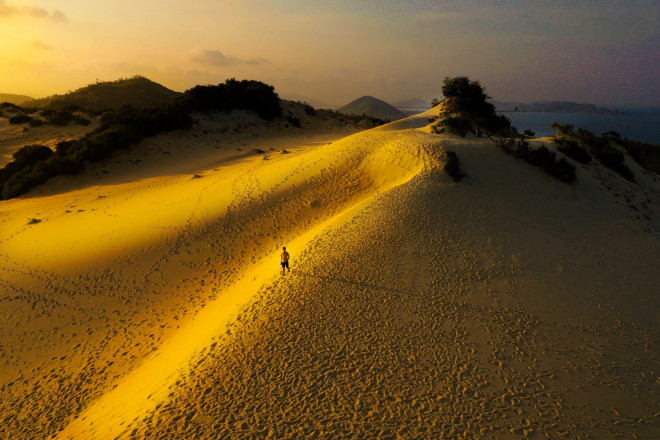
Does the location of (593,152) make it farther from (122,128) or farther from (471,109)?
(122,128)

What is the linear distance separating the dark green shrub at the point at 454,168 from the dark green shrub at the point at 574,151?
31.9 feet

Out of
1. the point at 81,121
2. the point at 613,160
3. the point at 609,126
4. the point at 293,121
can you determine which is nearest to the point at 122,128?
the point at 81,121

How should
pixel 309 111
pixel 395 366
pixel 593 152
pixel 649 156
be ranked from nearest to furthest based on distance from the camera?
pixel 395 366, pixel 593 152, pixel 649 156, pixel 309 111

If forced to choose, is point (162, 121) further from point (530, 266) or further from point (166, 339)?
point (530, 266)

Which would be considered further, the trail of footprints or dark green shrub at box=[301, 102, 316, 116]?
dark green shrub at box=[301, 102, 316, 116]

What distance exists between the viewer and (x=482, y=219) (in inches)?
607

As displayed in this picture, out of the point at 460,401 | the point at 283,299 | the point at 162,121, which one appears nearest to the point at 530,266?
the point at 460,401

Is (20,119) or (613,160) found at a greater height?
(20,119)

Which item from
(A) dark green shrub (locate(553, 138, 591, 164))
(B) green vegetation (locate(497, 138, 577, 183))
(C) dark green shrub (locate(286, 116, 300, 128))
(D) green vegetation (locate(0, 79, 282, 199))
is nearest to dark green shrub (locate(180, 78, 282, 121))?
(D) green vegetation (locate(0, 79, 282, 199))

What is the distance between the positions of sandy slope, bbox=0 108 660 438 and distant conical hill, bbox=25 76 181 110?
35.7 metres

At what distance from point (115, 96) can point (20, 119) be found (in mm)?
18822

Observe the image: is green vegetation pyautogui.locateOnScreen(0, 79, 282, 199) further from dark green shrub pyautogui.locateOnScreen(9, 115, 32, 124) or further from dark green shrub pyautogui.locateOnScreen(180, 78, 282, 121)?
dark green shrub pyautogui.locateOnScreen(9, 115, 32, 124)

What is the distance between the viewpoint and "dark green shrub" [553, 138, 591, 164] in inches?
902

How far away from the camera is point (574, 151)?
75.9 ft
